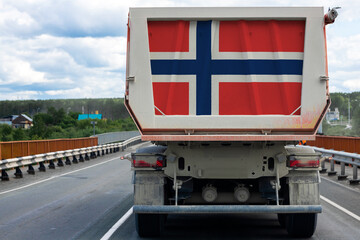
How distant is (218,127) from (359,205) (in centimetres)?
594

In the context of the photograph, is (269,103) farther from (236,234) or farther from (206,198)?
(236,234)

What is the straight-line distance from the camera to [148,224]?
8148 mm

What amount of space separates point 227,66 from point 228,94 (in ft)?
1.33

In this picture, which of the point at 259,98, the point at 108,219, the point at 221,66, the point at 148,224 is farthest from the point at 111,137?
the point at 259,98

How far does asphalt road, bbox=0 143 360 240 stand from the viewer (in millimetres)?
8641

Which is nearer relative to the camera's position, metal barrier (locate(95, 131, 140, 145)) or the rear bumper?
the rear bumper

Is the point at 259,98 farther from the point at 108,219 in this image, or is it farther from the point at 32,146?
the point at 32,146

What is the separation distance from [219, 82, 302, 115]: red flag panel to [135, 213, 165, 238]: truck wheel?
6.65 feet

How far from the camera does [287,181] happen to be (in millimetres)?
7754

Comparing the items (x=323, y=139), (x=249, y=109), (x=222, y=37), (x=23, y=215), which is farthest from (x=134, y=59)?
(x=323, y=139)

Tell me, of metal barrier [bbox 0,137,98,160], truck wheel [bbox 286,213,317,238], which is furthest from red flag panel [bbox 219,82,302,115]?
metal barrier [bbox 0,137,98,160]

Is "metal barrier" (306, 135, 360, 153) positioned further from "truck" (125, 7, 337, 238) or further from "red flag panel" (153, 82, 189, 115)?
"red flag panel" (153, 82, 189, 115)

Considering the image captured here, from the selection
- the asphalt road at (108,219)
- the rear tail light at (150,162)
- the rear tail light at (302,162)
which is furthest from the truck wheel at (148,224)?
the rear tail light at (302,162)

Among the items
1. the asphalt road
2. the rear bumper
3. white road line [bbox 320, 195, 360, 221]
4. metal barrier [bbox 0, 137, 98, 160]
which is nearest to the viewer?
the rear bumper
